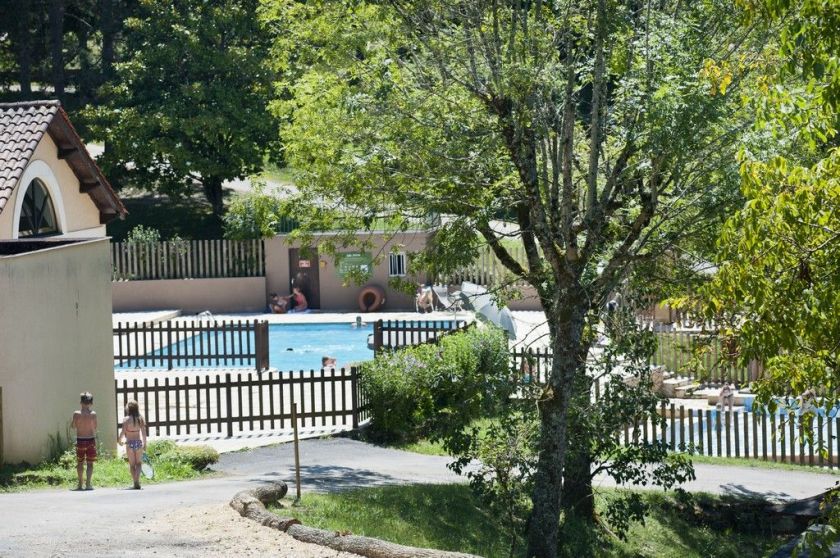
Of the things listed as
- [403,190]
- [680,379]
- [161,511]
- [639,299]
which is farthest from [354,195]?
[680,379]

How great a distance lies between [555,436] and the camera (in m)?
12.4

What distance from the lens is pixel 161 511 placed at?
12938 mm

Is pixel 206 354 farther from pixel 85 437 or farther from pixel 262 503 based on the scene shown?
pixel 262 503

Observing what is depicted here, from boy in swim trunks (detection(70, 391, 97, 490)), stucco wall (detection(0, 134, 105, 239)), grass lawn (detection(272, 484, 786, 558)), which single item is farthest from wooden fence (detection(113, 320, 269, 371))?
boy in swim trunks (detection(70, 391, 97, 490))

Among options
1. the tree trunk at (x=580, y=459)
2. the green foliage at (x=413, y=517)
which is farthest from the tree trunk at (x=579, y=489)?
the green foliage at (x=413, y=517)

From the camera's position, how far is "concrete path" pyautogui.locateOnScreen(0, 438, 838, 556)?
11.4 meters

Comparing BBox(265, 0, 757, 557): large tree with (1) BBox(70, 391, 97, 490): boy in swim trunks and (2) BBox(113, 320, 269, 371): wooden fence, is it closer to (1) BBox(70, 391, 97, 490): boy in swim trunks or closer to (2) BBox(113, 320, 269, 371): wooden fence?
(1) BBox(70, 391, 97, 490): boy in swim trunks

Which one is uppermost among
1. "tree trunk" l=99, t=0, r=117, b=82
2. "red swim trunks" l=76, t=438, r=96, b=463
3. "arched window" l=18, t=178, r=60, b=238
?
"tree trunk" l=99, t=0, r=117, b=82

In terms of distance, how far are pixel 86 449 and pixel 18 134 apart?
8149 millimetres

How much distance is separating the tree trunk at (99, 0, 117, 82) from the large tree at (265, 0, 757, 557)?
2648 centimetres

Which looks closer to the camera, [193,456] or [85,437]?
[85,437]

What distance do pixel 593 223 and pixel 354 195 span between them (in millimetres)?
4662

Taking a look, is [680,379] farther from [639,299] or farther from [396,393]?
[639,299]

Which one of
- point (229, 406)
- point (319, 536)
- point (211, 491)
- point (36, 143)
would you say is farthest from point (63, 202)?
point (319, 536)
